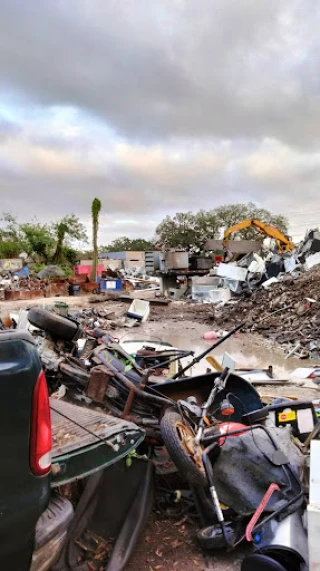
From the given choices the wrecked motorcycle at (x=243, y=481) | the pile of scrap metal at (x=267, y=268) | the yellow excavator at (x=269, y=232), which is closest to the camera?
the wrecked motorcycle at (x=243, y=481)

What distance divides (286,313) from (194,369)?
716cm

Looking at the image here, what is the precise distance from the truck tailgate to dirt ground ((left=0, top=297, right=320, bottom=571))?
947 mm

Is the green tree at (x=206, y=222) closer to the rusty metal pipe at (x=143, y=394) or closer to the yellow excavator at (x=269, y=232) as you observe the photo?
the yellow excavator at (x=269, y=232)

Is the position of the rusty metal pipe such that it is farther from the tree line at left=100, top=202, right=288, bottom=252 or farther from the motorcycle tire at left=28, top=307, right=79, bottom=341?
the tree line at left=100, top=202, right=288, bottom=252

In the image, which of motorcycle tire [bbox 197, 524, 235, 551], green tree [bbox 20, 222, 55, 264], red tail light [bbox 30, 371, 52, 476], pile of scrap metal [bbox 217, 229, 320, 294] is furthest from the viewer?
green tree [bbox 20, 222, 55, 264]

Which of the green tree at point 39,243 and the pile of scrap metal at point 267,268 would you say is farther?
the green tree at point 39,243

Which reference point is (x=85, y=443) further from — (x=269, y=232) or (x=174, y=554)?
(x=269, y=232)

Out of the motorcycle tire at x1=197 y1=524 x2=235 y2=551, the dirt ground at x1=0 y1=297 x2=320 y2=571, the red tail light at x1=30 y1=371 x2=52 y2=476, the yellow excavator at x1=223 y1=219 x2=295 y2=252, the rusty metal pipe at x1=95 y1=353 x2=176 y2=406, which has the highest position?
the yellow excavator at x1=223 y1=219 x2=295 y2=252

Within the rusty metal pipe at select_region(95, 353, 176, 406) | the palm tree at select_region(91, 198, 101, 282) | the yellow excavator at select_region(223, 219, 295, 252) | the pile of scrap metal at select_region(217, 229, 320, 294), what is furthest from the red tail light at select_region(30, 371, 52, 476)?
the palm tree at select_region(91, 198, 101, 282)

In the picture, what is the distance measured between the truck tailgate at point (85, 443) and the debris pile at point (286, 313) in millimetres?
8143

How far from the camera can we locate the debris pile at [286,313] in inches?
A: 421

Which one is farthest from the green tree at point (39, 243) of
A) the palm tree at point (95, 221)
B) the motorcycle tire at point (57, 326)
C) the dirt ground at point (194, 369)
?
the motorcycle tire at point (57, 326)

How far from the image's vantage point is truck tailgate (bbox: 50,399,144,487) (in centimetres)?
191

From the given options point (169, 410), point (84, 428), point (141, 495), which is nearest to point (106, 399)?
point (169, 410)
